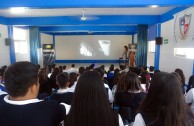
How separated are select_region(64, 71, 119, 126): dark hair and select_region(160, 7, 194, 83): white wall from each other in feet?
14.8

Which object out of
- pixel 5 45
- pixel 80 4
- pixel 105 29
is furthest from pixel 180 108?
pixel 105 29

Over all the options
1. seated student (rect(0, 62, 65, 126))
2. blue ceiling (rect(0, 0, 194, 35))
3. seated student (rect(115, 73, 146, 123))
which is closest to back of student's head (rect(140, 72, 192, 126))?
seated student (rect(0, 62, 65, 126))

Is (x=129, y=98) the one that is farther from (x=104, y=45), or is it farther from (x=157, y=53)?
(x=104, y=45)

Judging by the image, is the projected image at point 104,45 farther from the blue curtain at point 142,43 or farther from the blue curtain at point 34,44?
the blue curtain at point 34,44

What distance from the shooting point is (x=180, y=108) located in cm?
113

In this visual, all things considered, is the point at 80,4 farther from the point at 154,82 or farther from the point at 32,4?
the point at 154,82

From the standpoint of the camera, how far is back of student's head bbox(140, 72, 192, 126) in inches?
44.0

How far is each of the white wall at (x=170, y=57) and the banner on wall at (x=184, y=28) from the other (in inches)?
5.1

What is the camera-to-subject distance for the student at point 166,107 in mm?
1120

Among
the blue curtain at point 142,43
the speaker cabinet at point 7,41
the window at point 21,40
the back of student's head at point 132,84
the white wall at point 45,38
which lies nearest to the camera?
the back of student's head at point 132,84

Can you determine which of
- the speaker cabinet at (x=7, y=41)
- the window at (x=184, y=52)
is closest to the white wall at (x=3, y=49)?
the speaker cabinet at (x=7, y=41)

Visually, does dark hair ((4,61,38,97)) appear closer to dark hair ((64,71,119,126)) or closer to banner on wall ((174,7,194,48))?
dark hair ((64,71,119,126))

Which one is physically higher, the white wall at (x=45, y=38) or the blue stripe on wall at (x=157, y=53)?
the white wall at (x=45, y=38)

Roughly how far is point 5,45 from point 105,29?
17.9 ft
